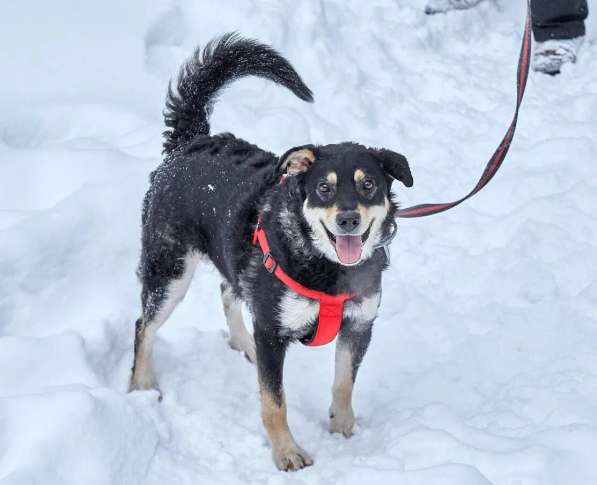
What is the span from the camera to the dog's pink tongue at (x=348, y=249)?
10.0 feet

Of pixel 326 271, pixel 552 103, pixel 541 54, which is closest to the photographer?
pixel 326 271

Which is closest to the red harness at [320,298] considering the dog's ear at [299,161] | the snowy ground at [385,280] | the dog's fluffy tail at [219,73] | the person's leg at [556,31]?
the dog's ear at [299,161]

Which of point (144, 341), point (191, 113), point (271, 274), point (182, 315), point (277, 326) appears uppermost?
point (191, 113)

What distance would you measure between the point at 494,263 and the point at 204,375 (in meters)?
2.09

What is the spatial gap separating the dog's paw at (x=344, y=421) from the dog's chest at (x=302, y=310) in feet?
1.98

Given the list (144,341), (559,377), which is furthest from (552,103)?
(144,341)

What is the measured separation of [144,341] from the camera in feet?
12.6

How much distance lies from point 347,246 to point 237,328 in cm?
133

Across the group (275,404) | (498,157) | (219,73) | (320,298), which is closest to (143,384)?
(275,404)

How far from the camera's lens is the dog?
3.14 metres

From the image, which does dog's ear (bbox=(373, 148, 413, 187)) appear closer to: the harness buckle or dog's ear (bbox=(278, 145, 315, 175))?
dog's ear (bbox=(278, 145, 315, 175))

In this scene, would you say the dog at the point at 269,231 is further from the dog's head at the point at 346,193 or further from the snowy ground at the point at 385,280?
the snowy ground at the point at 385,280

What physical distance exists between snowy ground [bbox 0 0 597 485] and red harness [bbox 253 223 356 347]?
2.01 feet

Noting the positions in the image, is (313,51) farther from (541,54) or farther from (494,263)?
(494,263)
